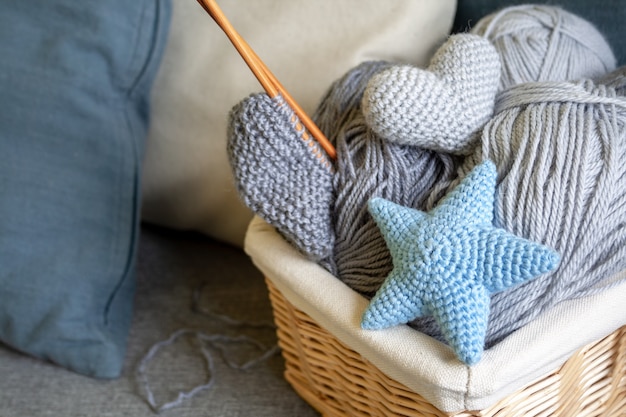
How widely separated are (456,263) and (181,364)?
40cm

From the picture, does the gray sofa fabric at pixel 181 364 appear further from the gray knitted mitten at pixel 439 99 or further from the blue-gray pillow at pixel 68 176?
the gray knitted mitten at pixel 439 99

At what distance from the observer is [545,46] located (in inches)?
25.1

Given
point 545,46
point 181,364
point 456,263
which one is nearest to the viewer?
point 456,263

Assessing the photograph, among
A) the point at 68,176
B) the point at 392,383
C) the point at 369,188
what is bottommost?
the point at 392,383

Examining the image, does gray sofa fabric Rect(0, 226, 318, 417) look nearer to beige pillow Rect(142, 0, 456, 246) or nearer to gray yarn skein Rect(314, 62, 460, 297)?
beige pillow Rect(142, 0, 456, 246)

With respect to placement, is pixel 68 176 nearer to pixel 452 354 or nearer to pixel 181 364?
Answer: pixel 181 364

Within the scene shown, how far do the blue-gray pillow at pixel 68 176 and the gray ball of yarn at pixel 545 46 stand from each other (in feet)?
1.33

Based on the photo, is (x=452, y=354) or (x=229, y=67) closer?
(x=452, y=354)

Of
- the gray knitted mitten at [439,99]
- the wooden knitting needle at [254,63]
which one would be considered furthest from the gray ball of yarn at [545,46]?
the wooden knitting needle at [254,63]

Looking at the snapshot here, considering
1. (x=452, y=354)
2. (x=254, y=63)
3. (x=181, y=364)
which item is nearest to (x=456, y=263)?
(x=452, y=354)

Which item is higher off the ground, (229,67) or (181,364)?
(229,67)

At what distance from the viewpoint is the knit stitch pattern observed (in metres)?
0.45

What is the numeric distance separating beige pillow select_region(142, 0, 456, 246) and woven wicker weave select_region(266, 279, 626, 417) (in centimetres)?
18

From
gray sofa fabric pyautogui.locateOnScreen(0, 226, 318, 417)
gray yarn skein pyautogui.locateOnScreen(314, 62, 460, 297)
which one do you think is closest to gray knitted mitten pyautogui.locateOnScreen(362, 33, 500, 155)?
gray yarn skein pyautogui.locateOnScreen(314, 62, 460, 297)
